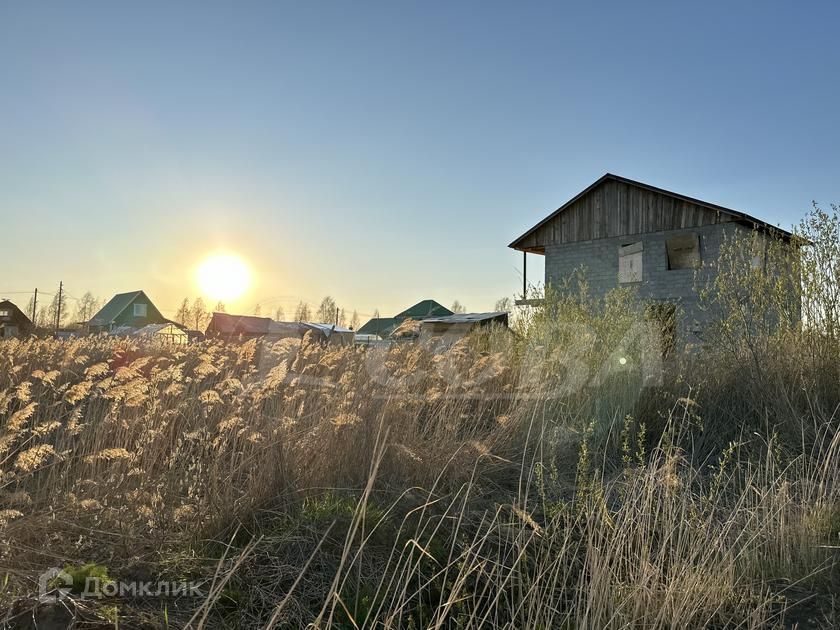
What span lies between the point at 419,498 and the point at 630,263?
16.1 metres

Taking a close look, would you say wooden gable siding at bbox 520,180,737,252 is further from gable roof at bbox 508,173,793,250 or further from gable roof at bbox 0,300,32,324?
gable roof at bbox 0,300,32,324

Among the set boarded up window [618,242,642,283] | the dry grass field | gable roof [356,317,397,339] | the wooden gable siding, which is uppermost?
the wooden gable siding

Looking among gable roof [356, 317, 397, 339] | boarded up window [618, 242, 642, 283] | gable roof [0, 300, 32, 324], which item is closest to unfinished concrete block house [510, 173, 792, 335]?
boarded up window [618, 242, 642, 283]

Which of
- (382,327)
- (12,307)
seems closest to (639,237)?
(382,327)

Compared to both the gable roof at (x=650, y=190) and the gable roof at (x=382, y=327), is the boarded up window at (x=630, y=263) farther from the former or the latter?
the gable roof at (x=382, y=327)

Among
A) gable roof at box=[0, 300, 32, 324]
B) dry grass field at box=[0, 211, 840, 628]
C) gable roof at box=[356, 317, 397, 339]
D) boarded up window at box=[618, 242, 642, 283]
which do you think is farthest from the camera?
gable roof at box=[0, 300, 32, 324]

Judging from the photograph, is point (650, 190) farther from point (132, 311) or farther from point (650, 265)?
point (132, 311)

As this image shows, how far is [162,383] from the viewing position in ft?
14.1

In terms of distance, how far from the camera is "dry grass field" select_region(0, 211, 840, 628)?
2.04 metres

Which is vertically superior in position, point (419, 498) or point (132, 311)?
point (132, 311)

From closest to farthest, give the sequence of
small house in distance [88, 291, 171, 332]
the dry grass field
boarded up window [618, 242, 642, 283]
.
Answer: the dry grass field < boarded up window [618, 242, 642, 283] < small house in distance [88, 291, 171, 332]

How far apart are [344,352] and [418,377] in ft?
4.85

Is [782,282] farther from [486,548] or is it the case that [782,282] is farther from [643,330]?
[486,548]

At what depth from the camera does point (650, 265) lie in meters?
16.9
